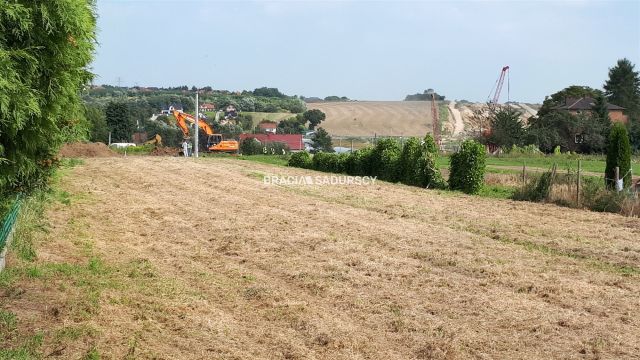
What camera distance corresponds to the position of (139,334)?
20.7 ft

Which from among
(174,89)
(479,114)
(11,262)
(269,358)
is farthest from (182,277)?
(174,89)

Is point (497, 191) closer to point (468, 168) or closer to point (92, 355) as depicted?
point (468, 168)

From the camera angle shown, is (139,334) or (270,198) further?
(270,198)

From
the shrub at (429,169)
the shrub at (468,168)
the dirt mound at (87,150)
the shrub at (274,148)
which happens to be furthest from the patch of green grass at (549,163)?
the dirt mound at (87,150)

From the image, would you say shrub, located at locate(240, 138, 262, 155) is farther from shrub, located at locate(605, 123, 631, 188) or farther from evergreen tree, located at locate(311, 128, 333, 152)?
shrub, located at locate(605, 123, 631, 188)

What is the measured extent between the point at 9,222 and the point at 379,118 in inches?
2623

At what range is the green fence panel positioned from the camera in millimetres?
7703

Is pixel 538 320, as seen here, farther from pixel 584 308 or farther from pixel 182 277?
pixel 182 277

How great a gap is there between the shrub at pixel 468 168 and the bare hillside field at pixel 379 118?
4210 centimetres

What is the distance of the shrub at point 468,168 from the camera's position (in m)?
21.0

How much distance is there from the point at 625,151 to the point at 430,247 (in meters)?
10.9

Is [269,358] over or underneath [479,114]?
underneath

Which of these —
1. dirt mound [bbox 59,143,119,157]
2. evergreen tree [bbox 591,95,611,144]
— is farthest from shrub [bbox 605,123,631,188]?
evergreen tree [bbox 591,95,611,144]

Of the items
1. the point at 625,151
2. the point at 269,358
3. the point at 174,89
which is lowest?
the point at 269,358
